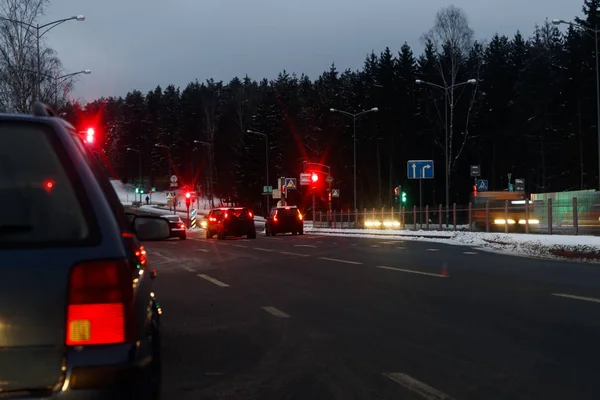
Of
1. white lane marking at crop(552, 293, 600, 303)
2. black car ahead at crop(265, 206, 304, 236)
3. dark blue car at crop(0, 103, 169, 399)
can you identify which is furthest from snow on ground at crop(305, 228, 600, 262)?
dark blue car at crop(0, 103, 169, 399)

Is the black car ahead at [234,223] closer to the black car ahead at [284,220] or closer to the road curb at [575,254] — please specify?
the black car ahead at [284,220]

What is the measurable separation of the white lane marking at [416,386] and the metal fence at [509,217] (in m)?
23.0

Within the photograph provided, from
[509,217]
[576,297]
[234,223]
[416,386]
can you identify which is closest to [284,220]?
[234,223]

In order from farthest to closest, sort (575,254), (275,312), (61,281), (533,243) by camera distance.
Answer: (533,243) < (575,254) < (275,312) < (61,281)

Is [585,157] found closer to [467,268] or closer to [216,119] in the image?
[467,268]

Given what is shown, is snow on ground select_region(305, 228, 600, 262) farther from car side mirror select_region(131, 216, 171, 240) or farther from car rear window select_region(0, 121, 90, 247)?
car rear window select_region(0, 121, 90, 247)

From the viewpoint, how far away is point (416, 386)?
17.8 feet

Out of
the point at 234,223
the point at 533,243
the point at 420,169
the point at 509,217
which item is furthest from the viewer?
the point at 420,169

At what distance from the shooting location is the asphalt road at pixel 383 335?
5508mm

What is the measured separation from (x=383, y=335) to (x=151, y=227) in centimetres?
369

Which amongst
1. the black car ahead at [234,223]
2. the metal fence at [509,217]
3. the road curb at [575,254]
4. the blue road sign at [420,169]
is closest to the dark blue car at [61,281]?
the road curb at [575,254]

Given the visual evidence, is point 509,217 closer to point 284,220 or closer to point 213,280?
point 284,220

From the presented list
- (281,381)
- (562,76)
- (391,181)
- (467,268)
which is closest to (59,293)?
(281,381)

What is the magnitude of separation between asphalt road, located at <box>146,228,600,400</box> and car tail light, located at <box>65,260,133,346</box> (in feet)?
8.35
